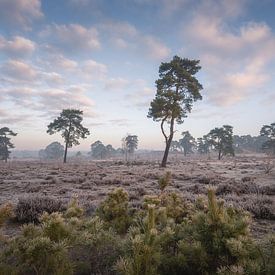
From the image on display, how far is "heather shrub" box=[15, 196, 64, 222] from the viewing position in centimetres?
714

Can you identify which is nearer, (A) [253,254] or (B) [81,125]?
(A) [253,254]

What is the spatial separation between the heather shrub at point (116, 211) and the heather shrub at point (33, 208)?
2377 mm

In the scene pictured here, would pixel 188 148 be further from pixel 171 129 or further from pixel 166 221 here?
pixel 166 221

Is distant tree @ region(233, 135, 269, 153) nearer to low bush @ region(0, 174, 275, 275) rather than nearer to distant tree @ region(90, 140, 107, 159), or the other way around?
distant tree @ region(90, 140, 107, 159)

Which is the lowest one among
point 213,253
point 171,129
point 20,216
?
point 20,216

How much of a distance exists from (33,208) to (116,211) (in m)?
3.07

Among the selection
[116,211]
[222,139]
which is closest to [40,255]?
[116,211]

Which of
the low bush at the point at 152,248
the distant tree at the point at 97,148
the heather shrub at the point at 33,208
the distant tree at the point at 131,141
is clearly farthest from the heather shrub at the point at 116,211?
the distant tree at the point at 97,148

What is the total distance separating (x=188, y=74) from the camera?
30328 mm

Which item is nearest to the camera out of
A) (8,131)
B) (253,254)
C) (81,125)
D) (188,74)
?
(253,254)

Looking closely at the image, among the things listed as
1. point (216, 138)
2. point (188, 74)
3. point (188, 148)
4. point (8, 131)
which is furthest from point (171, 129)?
point (188, 148)

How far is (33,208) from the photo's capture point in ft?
24.7

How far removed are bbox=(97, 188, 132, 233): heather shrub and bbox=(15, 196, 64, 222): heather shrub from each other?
238 cm

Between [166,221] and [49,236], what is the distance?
1.74m
